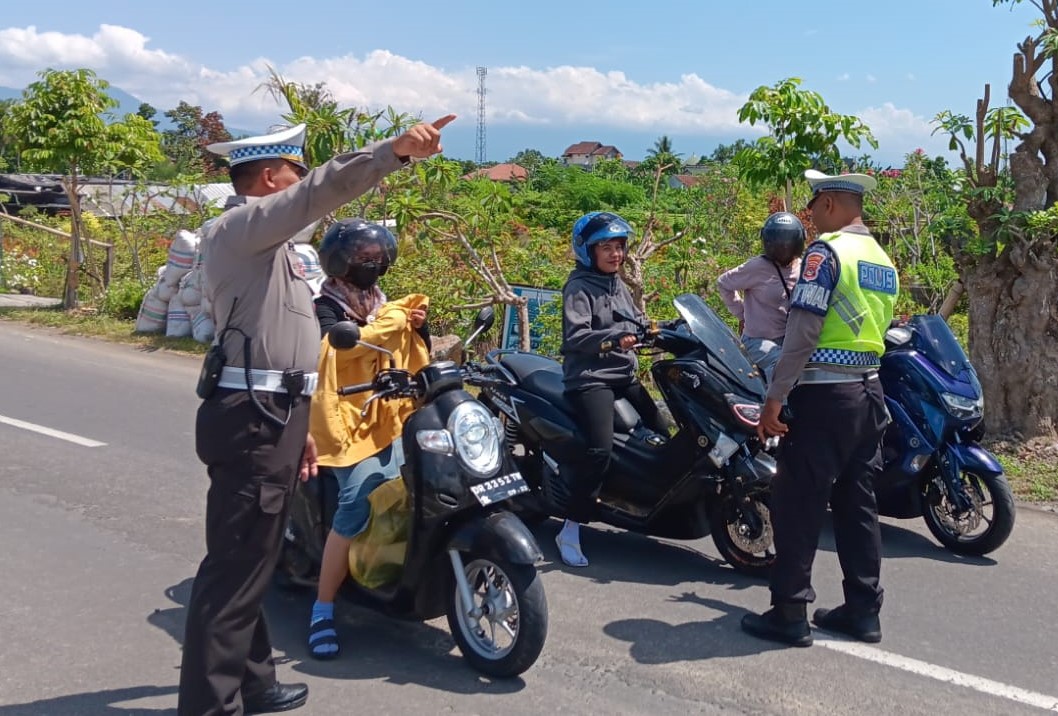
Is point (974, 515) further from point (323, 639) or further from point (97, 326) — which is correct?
point (97, 326)

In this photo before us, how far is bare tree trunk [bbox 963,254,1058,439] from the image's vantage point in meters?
7.15

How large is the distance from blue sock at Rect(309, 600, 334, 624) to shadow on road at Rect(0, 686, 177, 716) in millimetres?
595

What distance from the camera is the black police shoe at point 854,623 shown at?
167 inches

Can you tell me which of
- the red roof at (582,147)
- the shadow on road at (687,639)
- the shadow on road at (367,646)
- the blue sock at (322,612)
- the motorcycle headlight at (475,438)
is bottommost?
the shadow on road at (367,646)

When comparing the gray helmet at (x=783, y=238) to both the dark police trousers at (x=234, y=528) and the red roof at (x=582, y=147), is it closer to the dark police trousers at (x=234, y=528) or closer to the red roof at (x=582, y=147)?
the dark police trousers at (x=234, y=528)

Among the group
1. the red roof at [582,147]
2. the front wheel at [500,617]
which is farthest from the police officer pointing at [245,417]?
the red roof at [582,147]

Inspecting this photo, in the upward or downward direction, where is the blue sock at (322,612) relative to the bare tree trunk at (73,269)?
downward

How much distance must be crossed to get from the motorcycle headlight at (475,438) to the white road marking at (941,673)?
1582mm

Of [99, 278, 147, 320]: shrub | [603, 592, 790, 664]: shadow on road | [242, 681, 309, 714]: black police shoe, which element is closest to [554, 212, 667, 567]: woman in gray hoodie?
[603, 592, 790, 664]: shadow on road

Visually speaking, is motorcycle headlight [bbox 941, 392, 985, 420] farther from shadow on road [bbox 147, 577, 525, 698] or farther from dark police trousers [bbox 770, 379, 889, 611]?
shadow on road [bbox 147, 577, 525, 698]

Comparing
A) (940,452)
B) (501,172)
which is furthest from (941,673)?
(501,172)

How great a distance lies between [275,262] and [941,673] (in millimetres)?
2878

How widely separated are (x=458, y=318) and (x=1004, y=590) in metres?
6.71

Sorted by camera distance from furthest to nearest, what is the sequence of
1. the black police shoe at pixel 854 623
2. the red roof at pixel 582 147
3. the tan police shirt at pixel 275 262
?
the red roof at pixel 582 147 → the black police shoe at pixel 854 623 → the tan police shirt at pixel 275 262
